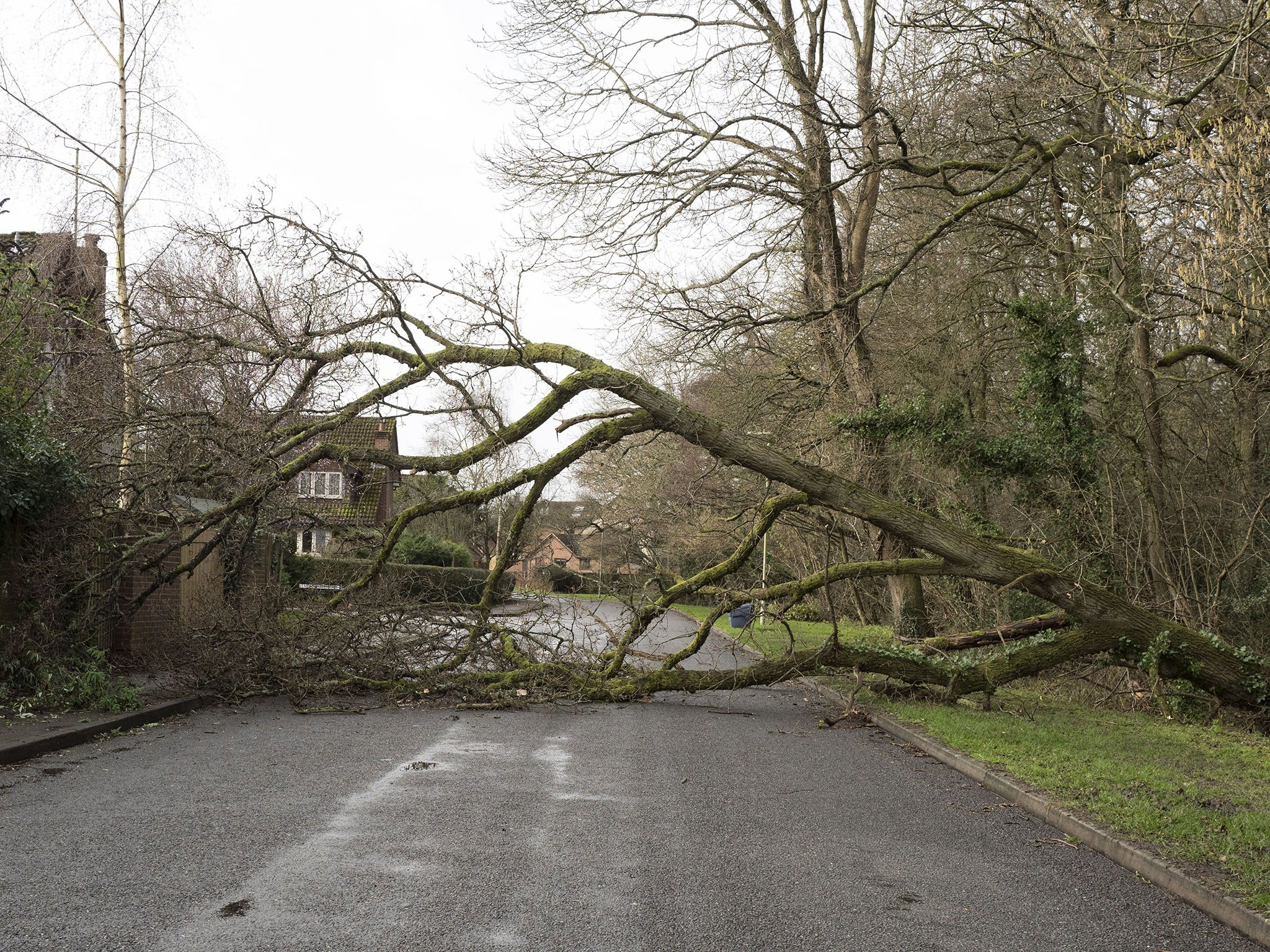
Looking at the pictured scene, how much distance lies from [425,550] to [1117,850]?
36560 millimetres

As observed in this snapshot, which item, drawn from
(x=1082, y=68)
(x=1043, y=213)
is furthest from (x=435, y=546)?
(x=1082, y=68)

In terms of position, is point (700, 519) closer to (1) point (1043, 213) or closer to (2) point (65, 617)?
(1) point (1043, 213)

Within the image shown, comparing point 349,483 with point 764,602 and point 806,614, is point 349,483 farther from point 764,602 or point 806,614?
point 806,614

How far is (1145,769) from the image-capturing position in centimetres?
917

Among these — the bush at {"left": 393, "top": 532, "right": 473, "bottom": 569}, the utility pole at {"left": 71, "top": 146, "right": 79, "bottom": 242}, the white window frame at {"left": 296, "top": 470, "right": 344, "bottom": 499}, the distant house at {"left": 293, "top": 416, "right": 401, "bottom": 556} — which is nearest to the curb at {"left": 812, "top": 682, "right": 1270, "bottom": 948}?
the distant house at {"left": 293, "top": 416, "right": 401, "bottom": 556}

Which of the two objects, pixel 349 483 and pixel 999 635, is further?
pixel 349 483

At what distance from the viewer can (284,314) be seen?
20656 mm

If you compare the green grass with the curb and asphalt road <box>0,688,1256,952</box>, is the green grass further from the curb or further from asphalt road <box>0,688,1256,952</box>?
asphalt road <box>0,688,1256,952</box>

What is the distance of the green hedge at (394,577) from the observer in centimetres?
1409

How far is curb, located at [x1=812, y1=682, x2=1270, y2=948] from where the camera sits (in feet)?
17.0

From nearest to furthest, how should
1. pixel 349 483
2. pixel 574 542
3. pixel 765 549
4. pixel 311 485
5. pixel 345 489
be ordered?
pixel 349 483 < pixel 345 489 < pixel 311 485 < pixel 765 549 < pixel 574 542

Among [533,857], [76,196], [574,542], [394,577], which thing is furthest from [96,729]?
[574,542]

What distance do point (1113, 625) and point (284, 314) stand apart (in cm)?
1590

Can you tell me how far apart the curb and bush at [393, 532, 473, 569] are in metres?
29.0
